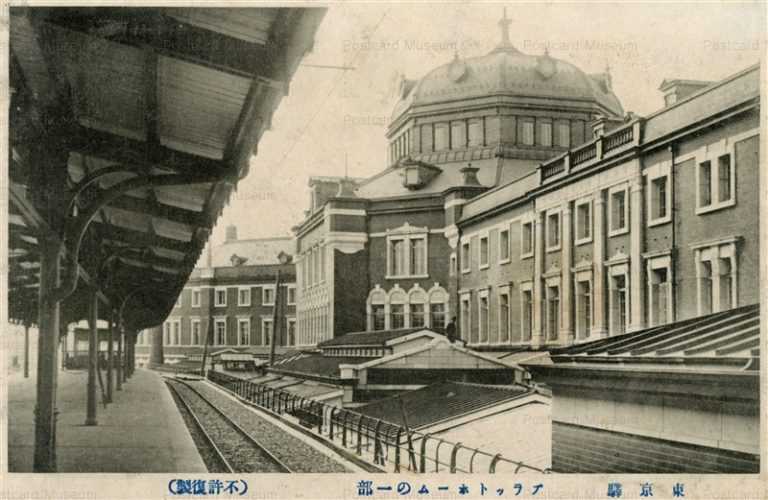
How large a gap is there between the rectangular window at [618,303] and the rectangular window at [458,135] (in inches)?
797

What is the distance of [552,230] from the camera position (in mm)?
26266

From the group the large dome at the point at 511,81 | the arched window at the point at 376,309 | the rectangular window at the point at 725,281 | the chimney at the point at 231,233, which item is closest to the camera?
the rectangular window at the point at 725,281

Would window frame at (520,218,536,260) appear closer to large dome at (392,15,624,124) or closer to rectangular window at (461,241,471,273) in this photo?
rectangular window at (461,241,471,273)

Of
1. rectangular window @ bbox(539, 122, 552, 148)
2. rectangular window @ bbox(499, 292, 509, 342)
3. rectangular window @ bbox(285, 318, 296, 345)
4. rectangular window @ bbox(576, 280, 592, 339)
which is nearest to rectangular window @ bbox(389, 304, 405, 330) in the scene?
rectangular window @ bbox(499, 292, 509, 342)

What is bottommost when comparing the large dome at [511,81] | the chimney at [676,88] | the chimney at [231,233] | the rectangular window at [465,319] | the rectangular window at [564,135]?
the rectangular window at [465,319]

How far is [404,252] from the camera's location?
39.1 m

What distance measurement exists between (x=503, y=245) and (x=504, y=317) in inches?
99.7

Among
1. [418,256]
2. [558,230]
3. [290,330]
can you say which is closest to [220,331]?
[290,330]

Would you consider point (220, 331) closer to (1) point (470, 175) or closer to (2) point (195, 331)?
(2) point (195, 331)

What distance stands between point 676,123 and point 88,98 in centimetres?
1489

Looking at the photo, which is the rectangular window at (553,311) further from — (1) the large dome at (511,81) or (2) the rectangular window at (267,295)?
(2) the rectangular window at (267,295)

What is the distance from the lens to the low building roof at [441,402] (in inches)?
712

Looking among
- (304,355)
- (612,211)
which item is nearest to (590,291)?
(612,211)

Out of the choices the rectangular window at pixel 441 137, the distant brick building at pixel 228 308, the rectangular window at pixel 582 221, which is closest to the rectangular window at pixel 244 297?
the distant brick building at pixel 228 308
